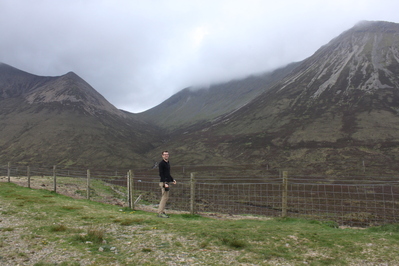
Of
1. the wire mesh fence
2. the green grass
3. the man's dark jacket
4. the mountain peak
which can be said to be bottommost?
the wire mesh fence

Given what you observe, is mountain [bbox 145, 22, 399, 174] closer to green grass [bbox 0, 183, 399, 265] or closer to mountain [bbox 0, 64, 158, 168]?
mountain [bbox 0, 64, 158, 168]

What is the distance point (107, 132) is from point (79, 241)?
10720 cm

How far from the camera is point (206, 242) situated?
6.70 meters

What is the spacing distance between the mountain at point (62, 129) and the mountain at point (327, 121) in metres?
21.3

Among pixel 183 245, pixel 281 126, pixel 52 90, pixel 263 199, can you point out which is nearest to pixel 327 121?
pixel 281 126

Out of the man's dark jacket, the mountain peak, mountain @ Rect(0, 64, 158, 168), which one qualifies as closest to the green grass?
the man's dark jacket

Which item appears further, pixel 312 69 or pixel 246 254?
pixel 312 69

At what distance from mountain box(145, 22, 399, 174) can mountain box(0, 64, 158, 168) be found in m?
21.3

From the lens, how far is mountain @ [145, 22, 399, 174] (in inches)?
2261

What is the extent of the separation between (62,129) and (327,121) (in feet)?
309

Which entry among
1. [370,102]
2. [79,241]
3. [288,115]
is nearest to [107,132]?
[288,115]

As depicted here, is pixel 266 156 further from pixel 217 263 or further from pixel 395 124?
pixel 217 263

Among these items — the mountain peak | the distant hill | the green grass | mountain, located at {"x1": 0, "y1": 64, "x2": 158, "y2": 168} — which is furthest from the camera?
the mountain peak

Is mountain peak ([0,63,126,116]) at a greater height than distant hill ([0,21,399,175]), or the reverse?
mountain peak ([0,63,126,116])
